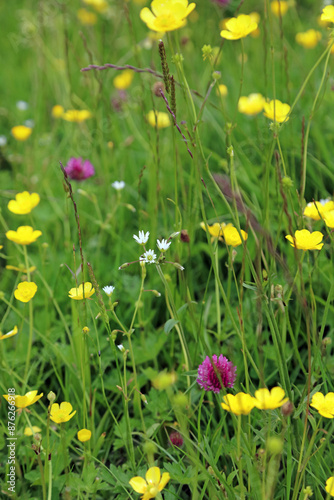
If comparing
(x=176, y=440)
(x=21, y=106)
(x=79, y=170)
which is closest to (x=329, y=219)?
(x=176, y=440)

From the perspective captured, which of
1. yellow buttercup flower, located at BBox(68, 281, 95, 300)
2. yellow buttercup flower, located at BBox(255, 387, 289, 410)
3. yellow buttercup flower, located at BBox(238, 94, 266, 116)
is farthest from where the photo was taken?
yellow buttercup flower, located at BBox(238, 94, 266, 116)

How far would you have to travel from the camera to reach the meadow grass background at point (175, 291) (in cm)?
89

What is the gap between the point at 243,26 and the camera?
3.45ft

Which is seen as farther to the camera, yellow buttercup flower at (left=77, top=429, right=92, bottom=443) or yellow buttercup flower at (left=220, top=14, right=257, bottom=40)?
yellow buttercup flower at (left=220, top=14, right=257, bottom=40)

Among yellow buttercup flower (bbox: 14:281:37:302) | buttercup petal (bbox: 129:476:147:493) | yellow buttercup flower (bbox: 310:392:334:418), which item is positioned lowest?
buttercup petal (bbox: 129:476:147:493)

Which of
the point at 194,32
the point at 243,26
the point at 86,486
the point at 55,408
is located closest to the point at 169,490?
the point at 86,486

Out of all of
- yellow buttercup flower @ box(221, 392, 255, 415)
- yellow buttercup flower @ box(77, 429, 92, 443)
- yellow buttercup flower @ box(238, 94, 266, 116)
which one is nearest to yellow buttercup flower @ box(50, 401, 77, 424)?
yellow buttercup flower @ box(77, 429, 92, 443)

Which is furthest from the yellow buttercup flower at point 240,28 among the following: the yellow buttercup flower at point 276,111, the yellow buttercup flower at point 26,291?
the yellow buttercup flower at point 26,291

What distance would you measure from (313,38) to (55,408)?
190 centimetres

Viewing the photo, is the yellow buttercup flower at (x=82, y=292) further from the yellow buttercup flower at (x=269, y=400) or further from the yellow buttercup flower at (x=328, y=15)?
the yellow buttercup flower at (x=328, y=15)

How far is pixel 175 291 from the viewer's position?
1.19 metres

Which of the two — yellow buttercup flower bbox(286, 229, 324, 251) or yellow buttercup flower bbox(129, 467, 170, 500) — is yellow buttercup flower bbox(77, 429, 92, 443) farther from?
yellow buttercup flower bbox(286, 229, 324, 251)

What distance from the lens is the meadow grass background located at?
0.89 metres

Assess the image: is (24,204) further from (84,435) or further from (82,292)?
(84,435)
